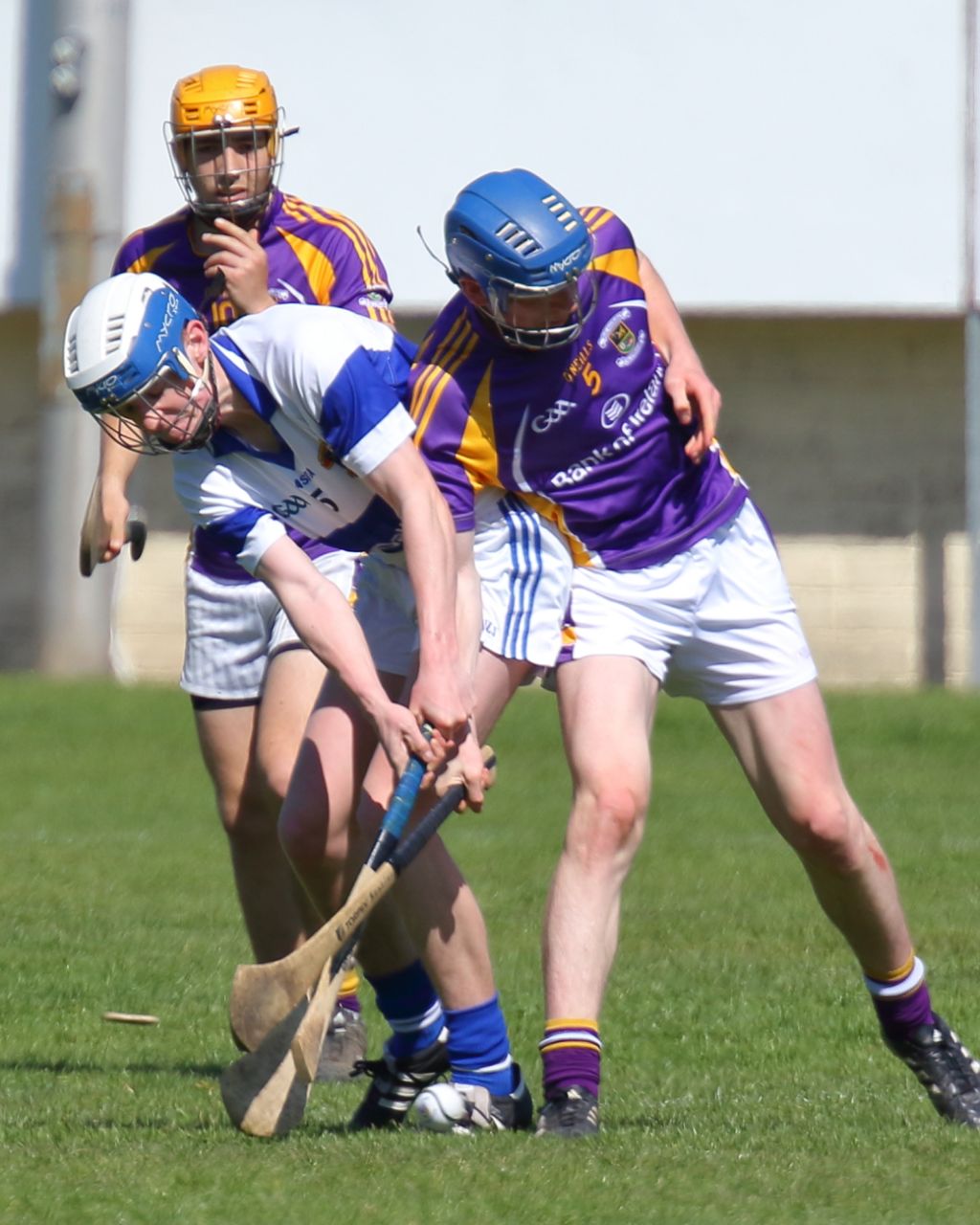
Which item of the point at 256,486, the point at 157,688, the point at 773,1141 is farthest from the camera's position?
the point at 157,688

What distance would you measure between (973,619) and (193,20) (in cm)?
726

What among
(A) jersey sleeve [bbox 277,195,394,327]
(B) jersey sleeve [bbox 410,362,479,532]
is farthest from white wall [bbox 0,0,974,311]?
(B) jersey sleeve [bbox 410,362,479,532]

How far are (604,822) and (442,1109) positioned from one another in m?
0.70

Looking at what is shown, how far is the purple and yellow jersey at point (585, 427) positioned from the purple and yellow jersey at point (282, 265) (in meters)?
0.91

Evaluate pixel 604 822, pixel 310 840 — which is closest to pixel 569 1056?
pixel 604 822

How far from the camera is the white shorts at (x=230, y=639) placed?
6070 mm

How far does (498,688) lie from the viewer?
16.5ft

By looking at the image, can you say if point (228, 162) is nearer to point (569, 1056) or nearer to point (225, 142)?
point (225, 142)

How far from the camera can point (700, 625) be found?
514 centimetres

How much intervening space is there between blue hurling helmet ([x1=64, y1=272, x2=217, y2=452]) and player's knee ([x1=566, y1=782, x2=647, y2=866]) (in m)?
1.14

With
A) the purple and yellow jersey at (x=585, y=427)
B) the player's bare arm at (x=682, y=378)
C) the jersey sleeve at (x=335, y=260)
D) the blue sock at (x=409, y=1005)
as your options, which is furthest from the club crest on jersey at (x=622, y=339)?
the blue sock at (x=409, y=1005)

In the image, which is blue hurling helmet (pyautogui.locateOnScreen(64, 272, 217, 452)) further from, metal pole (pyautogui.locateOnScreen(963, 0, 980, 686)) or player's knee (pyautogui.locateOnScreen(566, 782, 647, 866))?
metal pole (pyautogui.locateOnScreen(963, 0, 980, 686))

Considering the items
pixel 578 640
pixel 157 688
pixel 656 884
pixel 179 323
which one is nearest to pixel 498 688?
pixel 578 640

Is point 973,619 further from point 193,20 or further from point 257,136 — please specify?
point 257,136
